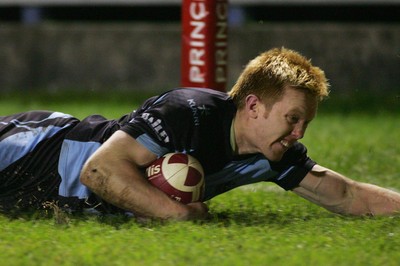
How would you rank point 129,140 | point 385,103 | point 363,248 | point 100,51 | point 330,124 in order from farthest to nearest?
point 100,51
point 385,103
point 330,124
point 129,140
point 363,248

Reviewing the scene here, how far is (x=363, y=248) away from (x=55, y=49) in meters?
13.1

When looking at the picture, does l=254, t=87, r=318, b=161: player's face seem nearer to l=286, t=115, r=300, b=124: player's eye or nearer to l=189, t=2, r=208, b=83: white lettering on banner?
l=286, t=115, r=300, b=124: player's eye

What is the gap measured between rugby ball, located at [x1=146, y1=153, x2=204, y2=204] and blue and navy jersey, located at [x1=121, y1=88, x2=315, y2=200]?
63 mm

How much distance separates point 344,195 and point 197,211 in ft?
3.93

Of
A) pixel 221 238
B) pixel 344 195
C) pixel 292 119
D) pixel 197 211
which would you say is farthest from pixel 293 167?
pixel 221 238

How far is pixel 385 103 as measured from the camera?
16.8m

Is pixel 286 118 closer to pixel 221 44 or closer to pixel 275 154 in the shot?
pixel 275 154

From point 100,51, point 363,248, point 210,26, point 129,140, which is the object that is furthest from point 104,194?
point 100,51

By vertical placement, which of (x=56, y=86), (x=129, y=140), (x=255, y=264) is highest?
→ (x=129, y=140)

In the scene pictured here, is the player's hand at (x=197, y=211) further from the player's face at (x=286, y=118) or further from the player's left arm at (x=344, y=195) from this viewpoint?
the player's left arm at (x=344, y=195)

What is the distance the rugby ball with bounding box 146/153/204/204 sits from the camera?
21.3ft

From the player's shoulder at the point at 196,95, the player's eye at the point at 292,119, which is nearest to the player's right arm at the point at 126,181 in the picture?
the player's shoulder at the point at 196,95

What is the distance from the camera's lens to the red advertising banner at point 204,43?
924 centimetres

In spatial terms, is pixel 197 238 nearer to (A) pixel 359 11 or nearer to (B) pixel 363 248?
(B) pixel 363 248
